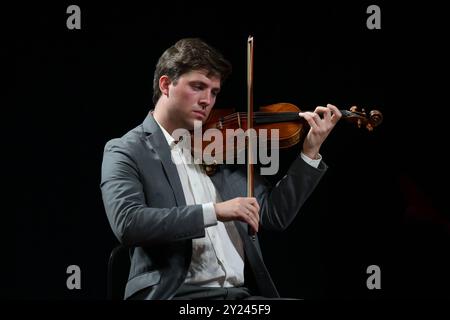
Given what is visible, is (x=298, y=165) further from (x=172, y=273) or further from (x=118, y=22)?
(x=118, y=22)

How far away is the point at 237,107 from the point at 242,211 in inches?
36.1

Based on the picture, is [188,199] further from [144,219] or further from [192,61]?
[192,61]

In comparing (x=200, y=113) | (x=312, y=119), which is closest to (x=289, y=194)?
(x=312, y=119)

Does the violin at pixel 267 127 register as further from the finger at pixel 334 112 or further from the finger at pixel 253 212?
the finger at pixel 253 212

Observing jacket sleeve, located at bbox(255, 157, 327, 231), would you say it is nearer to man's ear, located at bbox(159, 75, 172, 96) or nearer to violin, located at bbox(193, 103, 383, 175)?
violin, located at bbox(193, 103, 383, 175)

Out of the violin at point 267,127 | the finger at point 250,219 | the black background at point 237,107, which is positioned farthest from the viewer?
the black background at point 237,107

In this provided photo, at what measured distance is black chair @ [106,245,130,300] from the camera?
178 cm

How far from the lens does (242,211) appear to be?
1590 mm

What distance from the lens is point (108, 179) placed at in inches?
67.9

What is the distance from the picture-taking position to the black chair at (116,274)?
178 cm

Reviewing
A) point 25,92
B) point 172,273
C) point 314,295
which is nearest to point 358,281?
point 314,295

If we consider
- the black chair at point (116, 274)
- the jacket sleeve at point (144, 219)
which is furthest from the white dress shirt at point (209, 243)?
the black chair at point (116, 274)

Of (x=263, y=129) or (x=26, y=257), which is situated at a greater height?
(x=263, y=129)

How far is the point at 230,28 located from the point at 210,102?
0.72 metres
